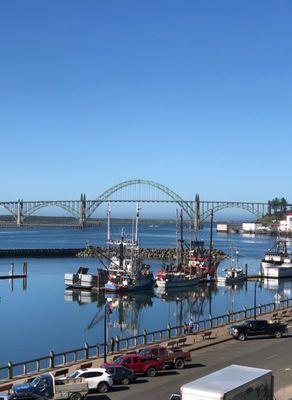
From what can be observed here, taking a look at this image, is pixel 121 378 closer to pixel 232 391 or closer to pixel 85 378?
pixel 85 378

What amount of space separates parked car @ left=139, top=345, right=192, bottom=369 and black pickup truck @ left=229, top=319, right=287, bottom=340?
351 inches

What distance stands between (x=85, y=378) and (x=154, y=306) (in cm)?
4537

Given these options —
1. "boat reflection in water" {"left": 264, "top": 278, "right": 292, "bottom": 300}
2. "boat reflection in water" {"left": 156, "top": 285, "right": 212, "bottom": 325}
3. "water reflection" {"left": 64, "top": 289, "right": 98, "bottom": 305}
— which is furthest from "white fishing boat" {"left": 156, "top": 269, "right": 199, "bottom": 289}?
"boat reflection in water" {"left": 264, "top": 278, "right": 292, "bottom": 300}

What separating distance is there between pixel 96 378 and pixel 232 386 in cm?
1183

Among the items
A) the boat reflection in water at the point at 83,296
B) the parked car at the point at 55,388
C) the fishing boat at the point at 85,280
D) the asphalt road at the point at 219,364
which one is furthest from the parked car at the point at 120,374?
the fishing boat at the point at 85,280

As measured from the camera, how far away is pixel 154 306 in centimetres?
7281

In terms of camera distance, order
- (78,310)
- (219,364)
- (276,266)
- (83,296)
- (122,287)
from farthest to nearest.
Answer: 1. (276,266)
2. (122,287)
3. (83,296)
4. (78,310)
5. (219,364)

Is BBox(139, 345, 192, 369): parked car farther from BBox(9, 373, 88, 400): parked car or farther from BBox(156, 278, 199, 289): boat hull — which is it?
BBox(156, 278, 199, 289): boat hull

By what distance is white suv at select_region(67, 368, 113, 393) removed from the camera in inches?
1093

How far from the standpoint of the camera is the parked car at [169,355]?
1265 inches

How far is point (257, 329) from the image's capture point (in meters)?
42.0

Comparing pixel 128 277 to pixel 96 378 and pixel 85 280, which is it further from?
pixel 96 378

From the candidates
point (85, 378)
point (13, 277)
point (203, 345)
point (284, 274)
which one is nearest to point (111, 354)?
point (203, 345)

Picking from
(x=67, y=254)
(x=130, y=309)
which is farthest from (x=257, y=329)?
(x=67, y=254)
